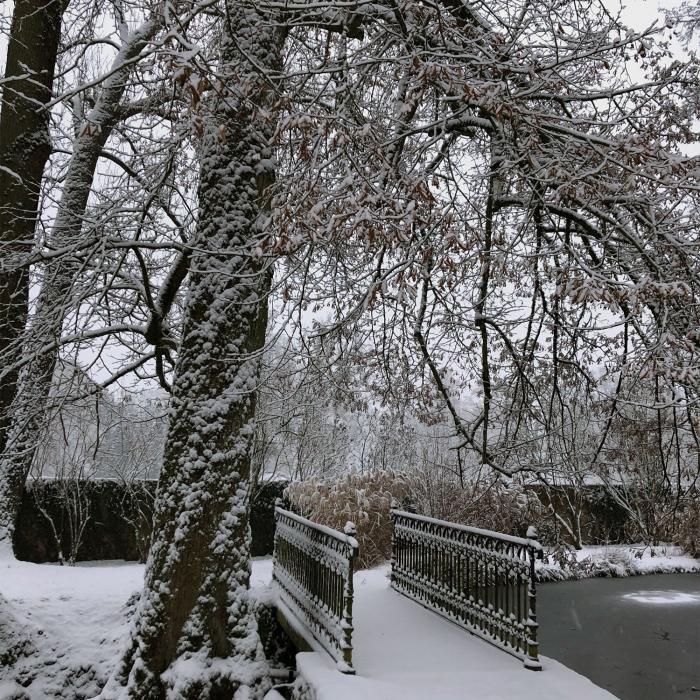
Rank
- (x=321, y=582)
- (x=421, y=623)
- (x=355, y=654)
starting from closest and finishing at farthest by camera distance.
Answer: (x=355, y=654)
(x=321, y=582)
(x=421, y=623)


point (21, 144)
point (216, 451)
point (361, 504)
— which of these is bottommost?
point (361, 504)

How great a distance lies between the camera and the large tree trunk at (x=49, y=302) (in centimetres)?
707

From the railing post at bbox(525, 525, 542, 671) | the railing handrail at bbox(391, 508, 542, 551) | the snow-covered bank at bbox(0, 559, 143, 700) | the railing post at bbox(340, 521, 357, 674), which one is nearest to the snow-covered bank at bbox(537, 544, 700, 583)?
the railing handrail at bbox(391, 508, 542, 551)

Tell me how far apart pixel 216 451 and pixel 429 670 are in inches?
101

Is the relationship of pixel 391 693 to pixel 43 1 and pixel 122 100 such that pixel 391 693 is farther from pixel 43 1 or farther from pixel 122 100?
pixel 122 100

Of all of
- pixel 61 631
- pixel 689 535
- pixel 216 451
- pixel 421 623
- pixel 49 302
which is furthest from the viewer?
pixel 689 535

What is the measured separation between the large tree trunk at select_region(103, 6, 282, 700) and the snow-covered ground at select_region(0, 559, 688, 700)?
0.84 meters

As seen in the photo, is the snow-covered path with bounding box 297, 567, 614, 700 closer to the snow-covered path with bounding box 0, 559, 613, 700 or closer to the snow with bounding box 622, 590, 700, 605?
the snow-covered path with bounding box 0, 559, 613, 700

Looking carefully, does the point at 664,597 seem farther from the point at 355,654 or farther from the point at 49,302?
the point at 49,302

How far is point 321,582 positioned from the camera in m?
5.71

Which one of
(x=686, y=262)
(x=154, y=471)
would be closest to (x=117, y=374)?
(x=686, y=262)

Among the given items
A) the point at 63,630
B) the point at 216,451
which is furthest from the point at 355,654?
the point at 63,630

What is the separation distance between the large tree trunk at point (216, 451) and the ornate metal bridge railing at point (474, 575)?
2191 millimetres

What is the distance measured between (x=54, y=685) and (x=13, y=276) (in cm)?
460
